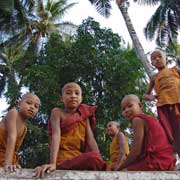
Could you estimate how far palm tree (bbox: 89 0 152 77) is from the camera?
15.6 metres

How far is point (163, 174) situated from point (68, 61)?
13.7 meters

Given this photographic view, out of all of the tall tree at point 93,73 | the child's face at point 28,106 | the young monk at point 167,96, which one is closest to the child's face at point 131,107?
the young monk at point 167,96

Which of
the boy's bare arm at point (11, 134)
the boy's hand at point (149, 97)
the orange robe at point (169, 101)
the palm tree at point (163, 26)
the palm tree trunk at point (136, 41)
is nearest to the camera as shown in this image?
the boy's bare arm at point (11, 134)

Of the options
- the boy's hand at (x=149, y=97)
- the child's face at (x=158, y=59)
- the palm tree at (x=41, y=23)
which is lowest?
the boy's hand at (x=149, y=97)

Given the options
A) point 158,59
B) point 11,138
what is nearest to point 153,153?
point 11,138

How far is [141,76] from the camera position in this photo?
16812 millimetres

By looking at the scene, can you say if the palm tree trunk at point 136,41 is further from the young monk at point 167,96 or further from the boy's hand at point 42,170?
the boy's hand at point 42,170

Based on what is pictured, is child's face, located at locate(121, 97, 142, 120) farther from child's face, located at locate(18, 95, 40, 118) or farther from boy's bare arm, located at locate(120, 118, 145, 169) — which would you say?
child's face, located at locate(18, 95, 40, 118)

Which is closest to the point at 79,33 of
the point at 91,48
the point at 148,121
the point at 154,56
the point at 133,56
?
the point at 91,48

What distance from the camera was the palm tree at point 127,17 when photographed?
15578 mm

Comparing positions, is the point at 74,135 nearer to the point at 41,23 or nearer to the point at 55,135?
the point at 55,135

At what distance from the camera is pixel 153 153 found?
13.0 ft

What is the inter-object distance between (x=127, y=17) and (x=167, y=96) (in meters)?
12.5

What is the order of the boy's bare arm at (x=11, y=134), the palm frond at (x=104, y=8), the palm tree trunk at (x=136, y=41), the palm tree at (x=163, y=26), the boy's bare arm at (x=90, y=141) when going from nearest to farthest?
the boy's bare arm at (x=11, y=134) < the boy's bare arm at (x=90, y=141) < the palm tree trunk at (x=136, y=41) < the palm frond at (x=104, y=8) < the palm tree at (x=163, y=26)
